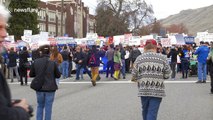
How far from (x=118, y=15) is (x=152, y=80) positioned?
66682 mm

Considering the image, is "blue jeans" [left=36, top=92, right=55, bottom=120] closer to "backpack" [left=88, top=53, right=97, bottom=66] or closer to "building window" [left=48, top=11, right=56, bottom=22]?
"backpack" [left=88, top=53, right=97, bottom=66]

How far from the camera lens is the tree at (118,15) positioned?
72250mm

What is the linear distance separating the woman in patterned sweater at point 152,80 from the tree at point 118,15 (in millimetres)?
64823

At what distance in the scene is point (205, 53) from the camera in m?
17.5

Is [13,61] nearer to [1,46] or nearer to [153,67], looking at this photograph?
[153,67]

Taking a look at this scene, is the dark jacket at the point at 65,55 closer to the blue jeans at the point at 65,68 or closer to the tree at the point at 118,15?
the blue jeans at the point at 65,68

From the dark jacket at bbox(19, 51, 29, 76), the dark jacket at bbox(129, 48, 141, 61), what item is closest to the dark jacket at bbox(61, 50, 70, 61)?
the dark jacket at bbox(19, 51, 29, 76)

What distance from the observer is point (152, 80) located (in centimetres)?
709

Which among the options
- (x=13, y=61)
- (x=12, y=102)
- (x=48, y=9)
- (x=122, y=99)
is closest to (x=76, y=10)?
(x=48, y=9)

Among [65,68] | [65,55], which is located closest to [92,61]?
[65,55]

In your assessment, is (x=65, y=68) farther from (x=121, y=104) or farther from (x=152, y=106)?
(x=152, y=106)

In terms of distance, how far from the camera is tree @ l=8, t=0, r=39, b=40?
65625 mm

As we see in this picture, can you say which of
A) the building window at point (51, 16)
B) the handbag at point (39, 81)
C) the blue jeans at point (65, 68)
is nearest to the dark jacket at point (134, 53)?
the blue jeans at point (65, 68)

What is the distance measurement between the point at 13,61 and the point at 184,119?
1288cm
